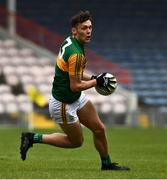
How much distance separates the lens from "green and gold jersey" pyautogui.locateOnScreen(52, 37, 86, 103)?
10.0m

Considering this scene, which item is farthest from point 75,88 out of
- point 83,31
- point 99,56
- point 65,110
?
point 99,56

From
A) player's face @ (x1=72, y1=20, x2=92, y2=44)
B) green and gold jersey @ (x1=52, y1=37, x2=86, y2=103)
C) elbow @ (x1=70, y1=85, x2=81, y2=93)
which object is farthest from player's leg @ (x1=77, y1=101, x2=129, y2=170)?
player's face @ (x1=72, y1=20, x2=92, y2=44)

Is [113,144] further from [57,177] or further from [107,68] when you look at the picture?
[107,68]

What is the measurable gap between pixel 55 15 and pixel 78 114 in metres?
23.2

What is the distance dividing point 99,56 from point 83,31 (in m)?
19.9

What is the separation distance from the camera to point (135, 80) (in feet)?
102

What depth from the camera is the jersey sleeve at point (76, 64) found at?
9.98 m

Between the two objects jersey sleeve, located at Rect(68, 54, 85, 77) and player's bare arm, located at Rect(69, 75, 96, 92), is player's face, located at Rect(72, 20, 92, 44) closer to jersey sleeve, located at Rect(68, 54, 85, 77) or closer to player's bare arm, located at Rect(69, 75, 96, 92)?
jersey sleeve, located at Rect(68, 54, 85, 77)

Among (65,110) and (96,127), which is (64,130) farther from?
(96,127)

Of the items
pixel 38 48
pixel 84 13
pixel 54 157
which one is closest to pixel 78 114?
pixel 84 13

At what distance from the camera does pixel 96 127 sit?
10500 millimetres

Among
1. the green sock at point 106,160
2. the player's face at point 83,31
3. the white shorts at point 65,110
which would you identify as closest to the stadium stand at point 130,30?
the green sock at point 106,160

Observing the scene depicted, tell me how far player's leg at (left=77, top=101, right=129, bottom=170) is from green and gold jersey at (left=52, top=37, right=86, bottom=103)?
219mm

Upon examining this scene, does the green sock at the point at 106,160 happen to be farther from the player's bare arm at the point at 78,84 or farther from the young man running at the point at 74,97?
the player's bare arm at the point at 78,84
